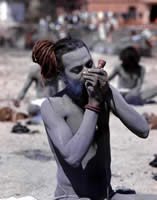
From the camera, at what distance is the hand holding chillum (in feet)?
8.80

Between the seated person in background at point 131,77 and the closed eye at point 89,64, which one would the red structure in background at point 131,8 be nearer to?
the seated person in background at point 131,77

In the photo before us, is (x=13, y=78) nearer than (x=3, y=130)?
No

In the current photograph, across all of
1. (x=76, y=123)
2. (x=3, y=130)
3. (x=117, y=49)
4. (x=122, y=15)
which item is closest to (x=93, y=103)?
(x=76, y=123)

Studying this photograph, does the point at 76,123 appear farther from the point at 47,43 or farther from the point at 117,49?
the point at 117,49

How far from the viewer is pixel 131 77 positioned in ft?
31.0

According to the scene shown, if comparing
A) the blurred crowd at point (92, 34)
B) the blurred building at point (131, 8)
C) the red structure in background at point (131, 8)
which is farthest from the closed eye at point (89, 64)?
the blurred building at point (131, 8)

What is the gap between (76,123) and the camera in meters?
2.99

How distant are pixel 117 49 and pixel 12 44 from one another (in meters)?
7.06

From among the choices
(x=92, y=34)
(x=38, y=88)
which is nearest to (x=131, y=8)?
(x=92, y=34)

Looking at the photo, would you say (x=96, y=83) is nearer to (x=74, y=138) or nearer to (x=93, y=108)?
(x=93, y=108)

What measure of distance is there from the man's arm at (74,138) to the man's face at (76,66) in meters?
0.20

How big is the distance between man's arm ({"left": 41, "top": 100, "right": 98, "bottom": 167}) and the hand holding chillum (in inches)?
4.3

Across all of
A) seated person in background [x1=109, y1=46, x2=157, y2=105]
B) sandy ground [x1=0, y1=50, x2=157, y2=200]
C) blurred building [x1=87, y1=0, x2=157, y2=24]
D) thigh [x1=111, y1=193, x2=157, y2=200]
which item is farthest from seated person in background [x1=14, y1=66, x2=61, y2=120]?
blurred building [x1=87, y1=0, x2=157, y2=24]

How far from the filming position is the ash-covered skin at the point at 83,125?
275 cm
